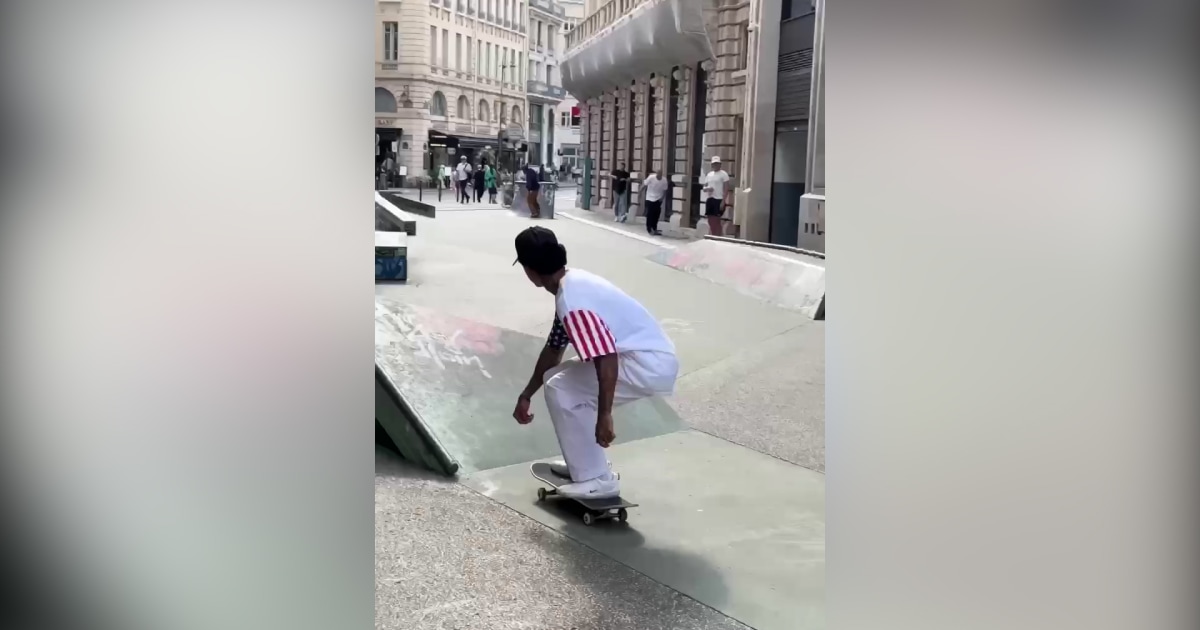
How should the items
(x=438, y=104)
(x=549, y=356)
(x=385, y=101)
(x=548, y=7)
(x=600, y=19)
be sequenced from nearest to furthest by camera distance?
1. (x=385, y=101)
2. (x=438, y=104)
3. (x=549, y=356)
4. (x=548, y=7)
5. (x=600, y=19)

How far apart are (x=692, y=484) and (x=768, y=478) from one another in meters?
0.23

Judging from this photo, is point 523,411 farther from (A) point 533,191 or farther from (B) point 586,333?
(A) point 533,191

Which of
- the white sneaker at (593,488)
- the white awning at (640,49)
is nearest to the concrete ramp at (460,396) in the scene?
the white sneaker at (593,488)

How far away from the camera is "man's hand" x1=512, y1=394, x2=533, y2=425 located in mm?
2432

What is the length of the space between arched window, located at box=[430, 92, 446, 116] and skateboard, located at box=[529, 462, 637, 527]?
97 centimetres

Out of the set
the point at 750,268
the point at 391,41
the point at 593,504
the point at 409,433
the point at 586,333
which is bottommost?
the point at 593,504

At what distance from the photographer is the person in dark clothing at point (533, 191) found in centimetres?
241

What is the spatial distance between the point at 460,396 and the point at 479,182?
23.2 inches

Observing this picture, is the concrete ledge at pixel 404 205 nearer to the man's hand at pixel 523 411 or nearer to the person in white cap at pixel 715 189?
the man's hand at pixel 523 411

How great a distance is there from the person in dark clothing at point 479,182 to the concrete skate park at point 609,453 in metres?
0.04

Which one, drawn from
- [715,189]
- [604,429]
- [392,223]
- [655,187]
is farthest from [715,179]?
[392,223]

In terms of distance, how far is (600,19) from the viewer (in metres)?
2.63

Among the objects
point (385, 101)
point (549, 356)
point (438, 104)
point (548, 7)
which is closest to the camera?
point (385, 101)
